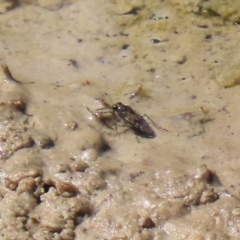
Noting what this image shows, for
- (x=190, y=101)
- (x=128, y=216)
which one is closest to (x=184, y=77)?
(x=190, y=101)

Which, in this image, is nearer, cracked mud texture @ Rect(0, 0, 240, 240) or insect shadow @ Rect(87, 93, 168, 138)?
cracked mud texture @ Rect(0, 0, 240, 240)

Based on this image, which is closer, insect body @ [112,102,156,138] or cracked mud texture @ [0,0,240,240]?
cracked mud texture @ [0,0,240,240]

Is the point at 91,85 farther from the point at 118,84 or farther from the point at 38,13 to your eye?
the point at 38,13

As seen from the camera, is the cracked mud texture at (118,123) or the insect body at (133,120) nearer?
the cracked mud texture at (118,123)
